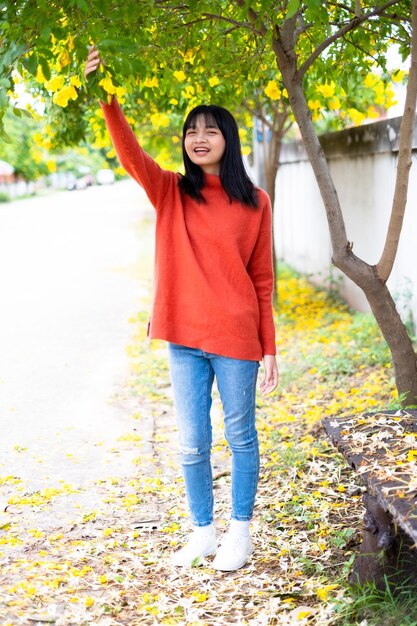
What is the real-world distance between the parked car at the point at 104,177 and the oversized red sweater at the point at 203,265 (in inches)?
2460

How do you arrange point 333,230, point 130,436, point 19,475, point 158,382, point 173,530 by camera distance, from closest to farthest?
point 173,530 < point 333,230 < point 19,475 < point 130,436 < point 158,382

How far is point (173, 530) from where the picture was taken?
3.90 m

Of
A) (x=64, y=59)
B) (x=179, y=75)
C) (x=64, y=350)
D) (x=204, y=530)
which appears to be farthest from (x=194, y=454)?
(x=64, y=350)

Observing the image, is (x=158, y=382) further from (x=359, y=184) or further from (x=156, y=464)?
(x=359, y=184)

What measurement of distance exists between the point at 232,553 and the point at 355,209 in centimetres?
545

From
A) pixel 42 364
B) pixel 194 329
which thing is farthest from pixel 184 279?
pixel 42 364

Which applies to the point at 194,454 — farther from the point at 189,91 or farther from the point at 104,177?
the point at 104,177

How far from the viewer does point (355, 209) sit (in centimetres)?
833

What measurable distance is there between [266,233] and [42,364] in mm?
4549

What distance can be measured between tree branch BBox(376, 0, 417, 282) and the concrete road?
1892 millimetres

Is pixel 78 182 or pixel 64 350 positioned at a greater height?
pixel 64 350

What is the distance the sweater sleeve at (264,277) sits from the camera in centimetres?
336

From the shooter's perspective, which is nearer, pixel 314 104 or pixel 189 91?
pixel 189 91

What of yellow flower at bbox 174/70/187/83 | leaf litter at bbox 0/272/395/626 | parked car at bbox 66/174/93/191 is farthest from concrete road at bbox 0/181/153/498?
parked car at bbox 66/174/93/191
